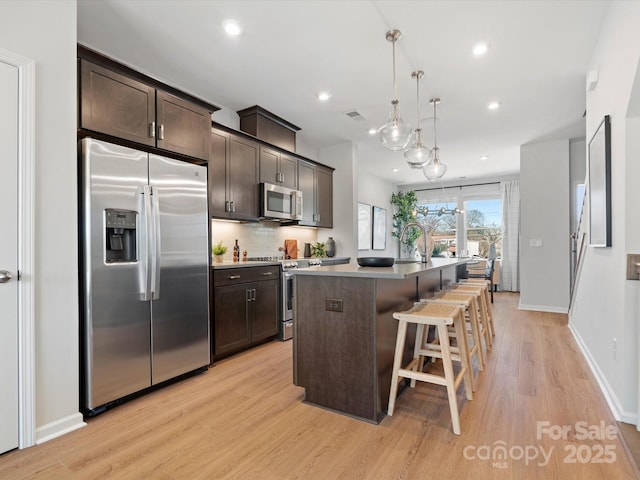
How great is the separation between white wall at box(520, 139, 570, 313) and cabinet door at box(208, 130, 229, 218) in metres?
4.78

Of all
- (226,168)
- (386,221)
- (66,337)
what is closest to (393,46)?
(226,168)

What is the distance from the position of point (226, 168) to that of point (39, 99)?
1.83 metres

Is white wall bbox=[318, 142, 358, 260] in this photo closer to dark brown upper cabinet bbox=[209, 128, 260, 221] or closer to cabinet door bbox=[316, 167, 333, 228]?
cabinet door bbox=[316, 167, 333, 228]

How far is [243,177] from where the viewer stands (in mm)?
3928

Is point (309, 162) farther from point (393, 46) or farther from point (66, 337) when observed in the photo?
point (66, 337)

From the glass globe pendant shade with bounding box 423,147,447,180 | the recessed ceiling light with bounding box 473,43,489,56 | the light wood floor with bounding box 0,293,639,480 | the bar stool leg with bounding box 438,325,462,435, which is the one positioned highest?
the recessed ceiling light with bounding box 473,43,489,56

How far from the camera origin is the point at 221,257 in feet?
13.1

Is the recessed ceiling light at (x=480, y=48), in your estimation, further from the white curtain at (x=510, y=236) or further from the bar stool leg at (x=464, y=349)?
the white curtain at (x=510, y=236)

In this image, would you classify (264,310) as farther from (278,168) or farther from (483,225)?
(483,225)

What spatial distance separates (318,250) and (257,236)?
118 centimetres

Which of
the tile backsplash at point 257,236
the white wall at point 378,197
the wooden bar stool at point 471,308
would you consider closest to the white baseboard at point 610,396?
the wooden bar stool at point 471,308

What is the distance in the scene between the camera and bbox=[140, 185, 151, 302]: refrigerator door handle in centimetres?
249

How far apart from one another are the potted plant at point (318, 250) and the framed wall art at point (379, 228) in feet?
7.99

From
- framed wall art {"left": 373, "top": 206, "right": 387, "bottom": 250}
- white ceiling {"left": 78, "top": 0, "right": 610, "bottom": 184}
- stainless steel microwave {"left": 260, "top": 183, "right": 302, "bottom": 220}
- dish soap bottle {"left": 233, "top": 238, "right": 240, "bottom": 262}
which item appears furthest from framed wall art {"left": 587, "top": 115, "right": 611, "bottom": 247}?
framed wall art {"left": 373, "top": 206, "right": 387, "bottom": 250}
